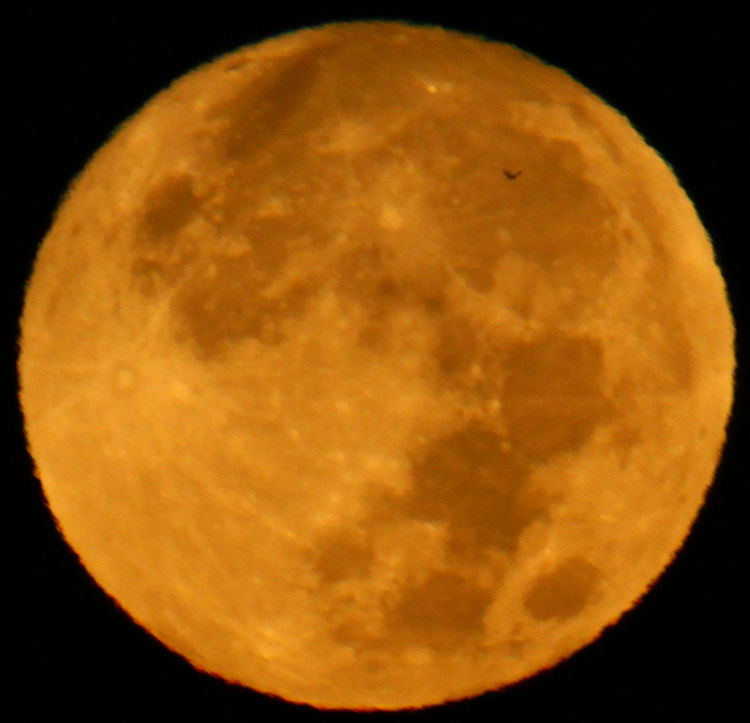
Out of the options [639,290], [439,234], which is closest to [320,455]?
[439,234]

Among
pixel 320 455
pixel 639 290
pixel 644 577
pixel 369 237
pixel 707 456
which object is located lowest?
pixel 644 577

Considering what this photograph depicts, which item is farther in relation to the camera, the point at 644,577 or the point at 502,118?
the point at 644,577

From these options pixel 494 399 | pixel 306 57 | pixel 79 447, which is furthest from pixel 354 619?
pixel 306 57

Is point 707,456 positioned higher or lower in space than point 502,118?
lower

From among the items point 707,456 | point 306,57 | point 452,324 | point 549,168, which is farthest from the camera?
point 707,456

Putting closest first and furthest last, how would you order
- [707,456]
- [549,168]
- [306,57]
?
[549,168]
[306,57]
[707,456]

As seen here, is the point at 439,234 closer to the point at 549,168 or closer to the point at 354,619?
the point at 549,168
